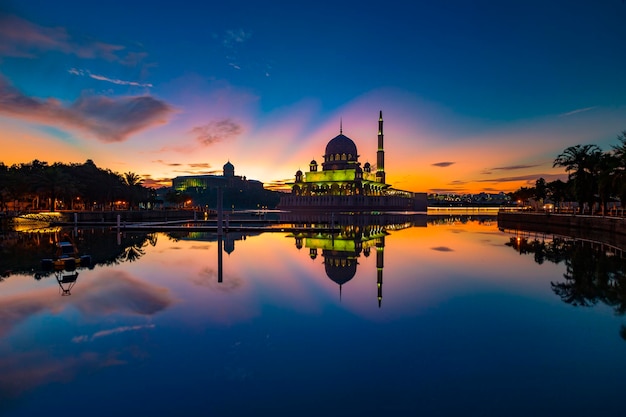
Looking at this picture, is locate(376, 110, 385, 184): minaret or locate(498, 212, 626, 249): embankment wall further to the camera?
locate(376, 110, 385, 184): minaret

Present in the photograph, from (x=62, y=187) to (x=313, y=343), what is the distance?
5811 cm

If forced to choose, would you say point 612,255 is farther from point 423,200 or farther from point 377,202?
point 423,200

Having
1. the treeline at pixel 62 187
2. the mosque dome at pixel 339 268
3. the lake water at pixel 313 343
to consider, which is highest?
the treeline at pixel 62 187

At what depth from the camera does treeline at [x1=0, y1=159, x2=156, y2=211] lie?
53906mm

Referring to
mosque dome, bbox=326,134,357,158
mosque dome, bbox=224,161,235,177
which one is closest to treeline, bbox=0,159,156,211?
mosque dome, bbox=326,134,357,158

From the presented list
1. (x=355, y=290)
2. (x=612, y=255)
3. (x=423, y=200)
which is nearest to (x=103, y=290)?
(x=355, y=290)

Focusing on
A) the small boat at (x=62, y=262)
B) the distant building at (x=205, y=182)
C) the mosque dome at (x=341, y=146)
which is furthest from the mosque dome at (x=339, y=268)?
the distant building at (x=205, y=182)

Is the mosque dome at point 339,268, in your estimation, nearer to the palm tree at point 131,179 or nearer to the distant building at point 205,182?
the palm tree at point 131,179

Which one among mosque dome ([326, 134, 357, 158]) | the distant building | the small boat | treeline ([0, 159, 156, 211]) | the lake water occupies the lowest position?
the lake water

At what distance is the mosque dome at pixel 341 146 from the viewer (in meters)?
122

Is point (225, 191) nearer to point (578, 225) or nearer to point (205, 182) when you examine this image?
point (205, 182)

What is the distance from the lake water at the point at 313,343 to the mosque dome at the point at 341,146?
10827 centimetres

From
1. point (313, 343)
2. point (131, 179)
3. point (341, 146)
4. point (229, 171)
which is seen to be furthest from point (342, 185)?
point (313, 343)

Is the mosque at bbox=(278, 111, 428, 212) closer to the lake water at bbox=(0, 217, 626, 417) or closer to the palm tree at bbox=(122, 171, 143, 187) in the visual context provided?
the palm tree at bbox=(122, 171, 143, 187)
